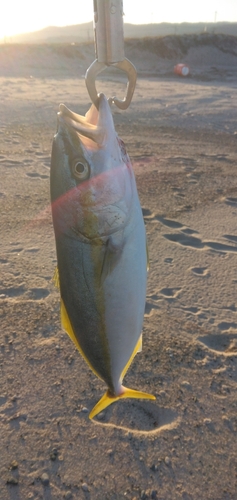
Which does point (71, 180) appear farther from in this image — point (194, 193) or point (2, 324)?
point (194, 193)

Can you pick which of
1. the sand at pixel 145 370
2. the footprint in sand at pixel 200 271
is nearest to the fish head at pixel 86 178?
the sand at pixel 145 370

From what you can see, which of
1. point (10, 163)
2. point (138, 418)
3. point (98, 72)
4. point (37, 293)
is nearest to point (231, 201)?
point (37, 293)

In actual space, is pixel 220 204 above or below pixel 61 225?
below

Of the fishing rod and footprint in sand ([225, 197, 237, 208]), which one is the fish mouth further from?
footprint in sand ([225, 197, 237, 208])

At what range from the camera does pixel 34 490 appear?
2.82 m

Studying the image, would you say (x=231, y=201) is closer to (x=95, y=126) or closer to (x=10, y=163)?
(x=10, y=163)

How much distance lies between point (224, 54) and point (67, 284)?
3859 cm

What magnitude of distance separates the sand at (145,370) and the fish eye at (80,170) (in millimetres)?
2094

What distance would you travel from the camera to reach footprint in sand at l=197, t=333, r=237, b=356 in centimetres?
387

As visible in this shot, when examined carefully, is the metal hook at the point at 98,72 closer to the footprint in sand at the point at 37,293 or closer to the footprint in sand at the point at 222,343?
the footprint in sand at the point at 222,343

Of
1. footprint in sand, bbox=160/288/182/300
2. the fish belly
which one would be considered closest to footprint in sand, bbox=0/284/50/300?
footprint in sand, bbox=160/288/182/300

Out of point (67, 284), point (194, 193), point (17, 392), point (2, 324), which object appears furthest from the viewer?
point (194, 193)

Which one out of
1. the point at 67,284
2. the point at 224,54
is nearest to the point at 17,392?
the point at 67,284

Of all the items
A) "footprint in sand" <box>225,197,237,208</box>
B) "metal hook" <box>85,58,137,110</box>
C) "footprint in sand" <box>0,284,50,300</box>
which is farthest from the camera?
"footprint in sand" <box>225,197,237,208</box>
